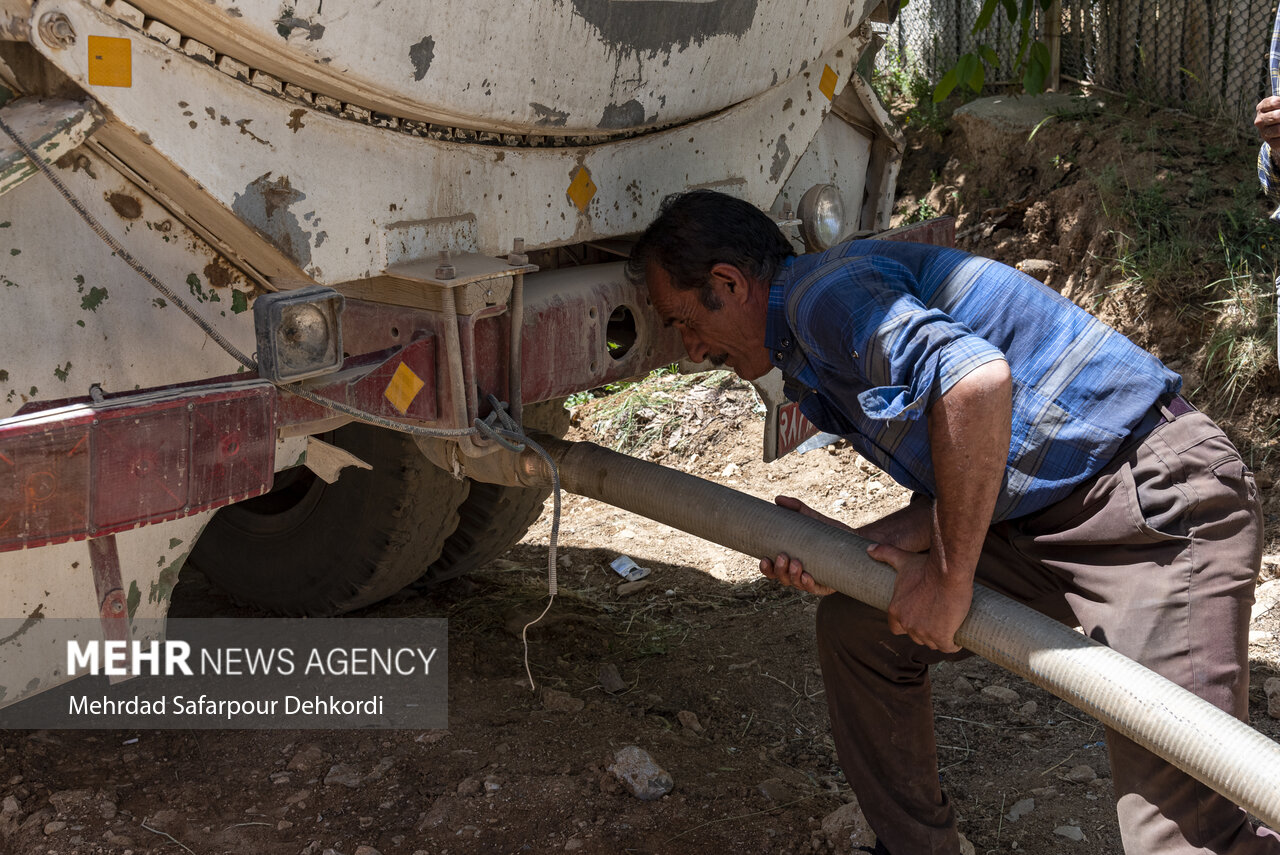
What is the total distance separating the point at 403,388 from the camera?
2031mm

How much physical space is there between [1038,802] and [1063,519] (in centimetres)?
82

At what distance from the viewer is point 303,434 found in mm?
2070

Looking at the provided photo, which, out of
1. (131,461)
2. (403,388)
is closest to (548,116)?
(403,388)

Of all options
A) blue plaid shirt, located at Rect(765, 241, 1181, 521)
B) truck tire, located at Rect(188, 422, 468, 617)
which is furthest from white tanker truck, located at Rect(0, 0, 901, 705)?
truck tire, located at Rect(188, 422, 468, 617)

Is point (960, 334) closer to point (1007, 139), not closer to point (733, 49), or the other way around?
point (733, 49)

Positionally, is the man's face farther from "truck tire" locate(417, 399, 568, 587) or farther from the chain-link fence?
the chain-link fence

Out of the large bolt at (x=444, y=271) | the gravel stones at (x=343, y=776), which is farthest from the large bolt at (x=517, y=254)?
the gravel stones at (x=343, y=776)

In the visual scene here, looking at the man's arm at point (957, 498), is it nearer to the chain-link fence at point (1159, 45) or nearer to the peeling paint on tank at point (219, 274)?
the peeling paint on tank at point (219, 274)

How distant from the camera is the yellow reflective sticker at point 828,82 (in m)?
2.78

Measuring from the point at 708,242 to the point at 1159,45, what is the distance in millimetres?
4397

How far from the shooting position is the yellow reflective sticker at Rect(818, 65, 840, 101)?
2.78m

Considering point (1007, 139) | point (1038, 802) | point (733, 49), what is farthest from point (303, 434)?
point (1007, 139)

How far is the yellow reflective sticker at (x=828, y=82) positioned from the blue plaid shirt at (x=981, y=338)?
0.82 metres

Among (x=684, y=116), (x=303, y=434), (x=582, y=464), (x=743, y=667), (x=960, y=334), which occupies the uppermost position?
(x=684, y=116)
